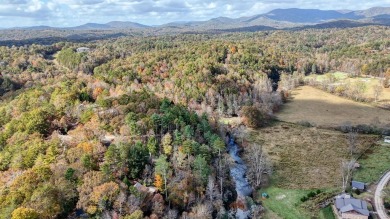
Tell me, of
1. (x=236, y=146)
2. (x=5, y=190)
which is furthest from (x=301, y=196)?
(x=5, y=190)

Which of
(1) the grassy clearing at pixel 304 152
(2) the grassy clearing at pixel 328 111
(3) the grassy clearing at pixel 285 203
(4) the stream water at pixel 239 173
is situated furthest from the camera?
(2) the grassy clearing at pixel 328 111

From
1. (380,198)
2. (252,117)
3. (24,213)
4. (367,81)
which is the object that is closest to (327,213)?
(380,198)

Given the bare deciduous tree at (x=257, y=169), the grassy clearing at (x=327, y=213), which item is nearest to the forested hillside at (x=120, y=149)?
the bare deciduous tree at (x=257, y=169)

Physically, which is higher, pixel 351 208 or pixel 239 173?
pixel 351 208

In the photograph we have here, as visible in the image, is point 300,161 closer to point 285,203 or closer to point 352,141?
point 352,141

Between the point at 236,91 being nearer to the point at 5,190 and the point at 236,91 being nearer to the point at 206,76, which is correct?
the point at 206,76

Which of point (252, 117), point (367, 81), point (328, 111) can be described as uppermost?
point (367, 81)

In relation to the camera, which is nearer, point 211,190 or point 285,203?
point 211,190

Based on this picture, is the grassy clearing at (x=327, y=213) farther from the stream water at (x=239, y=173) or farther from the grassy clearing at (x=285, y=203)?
the stream water at (x=239, y=173)
